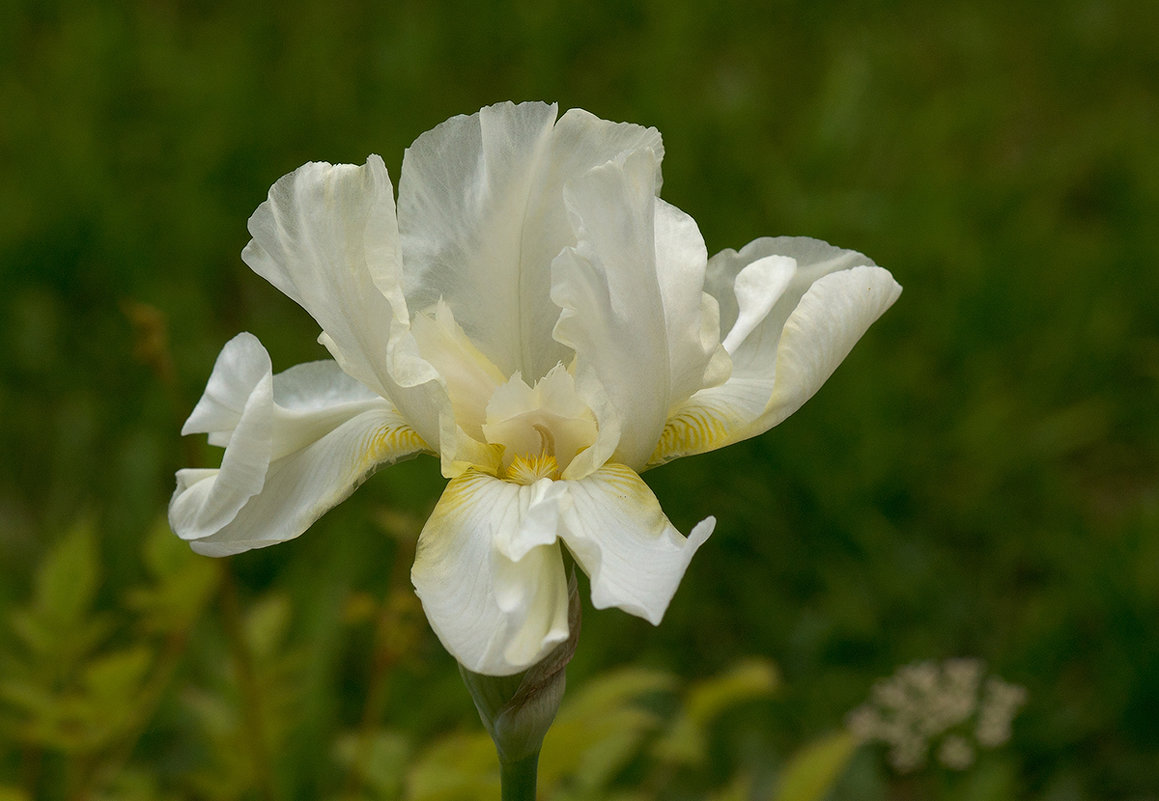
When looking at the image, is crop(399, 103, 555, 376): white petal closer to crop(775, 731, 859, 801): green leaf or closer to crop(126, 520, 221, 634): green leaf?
crop(126, 520, 221, 634): green leaf

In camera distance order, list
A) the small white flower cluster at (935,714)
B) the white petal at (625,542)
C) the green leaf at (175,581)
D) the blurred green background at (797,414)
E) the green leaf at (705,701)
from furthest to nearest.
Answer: the blurred green background at (797,414), the small white flower cluster at (935,714), the green leaf at (705,701), the green leaf at (175,581), the white petal at (625,542)

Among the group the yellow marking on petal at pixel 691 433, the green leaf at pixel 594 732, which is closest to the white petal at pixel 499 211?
the yellow marking on petal at pixel 691 433

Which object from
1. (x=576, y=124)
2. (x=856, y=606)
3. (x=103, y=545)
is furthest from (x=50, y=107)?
(x=576, y=124)

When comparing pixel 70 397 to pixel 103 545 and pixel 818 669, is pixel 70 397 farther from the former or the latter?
pixel 818 669

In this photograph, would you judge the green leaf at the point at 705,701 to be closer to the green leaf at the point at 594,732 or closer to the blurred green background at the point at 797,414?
the green leaf at the point at 594,732

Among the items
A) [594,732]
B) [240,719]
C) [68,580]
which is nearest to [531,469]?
[594,732]

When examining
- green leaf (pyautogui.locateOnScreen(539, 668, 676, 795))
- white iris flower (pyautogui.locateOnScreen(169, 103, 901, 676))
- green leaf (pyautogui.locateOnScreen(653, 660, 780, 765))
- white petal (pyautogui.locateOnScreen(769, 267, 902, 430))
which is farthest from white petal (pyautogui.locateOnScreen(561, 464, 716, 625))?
green leaf (pyautogui.locateOnScreen(653, 660, 780, 765))
